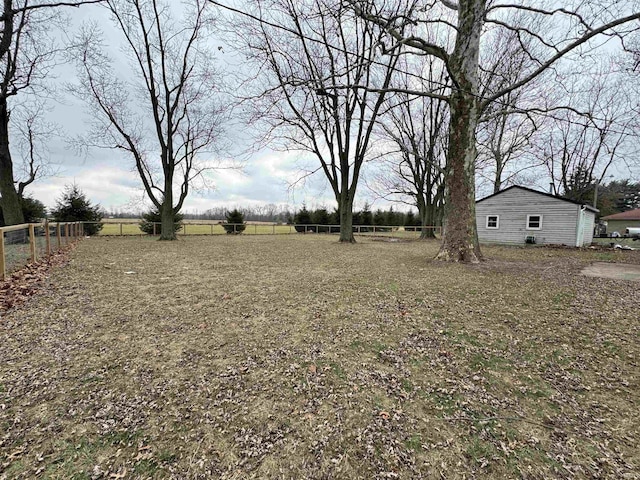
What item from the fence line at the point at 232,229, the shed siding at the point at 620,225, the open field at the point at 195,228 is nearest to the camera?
the open field at the point at 195,228

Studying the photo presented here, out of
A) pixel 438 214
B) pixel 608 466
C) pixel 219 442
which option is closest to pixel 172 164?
pixel 219 442

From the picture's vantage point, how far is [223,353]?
275 cm

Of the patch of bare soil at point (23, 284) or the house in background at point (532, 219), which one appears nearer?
the patch of bare soil at point (23, 284)

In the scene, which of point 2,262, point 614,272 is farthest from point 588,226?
point 2,262

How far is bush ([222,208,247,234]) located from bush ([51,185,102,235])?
873 centimetres

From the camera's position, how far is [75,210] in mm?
19203

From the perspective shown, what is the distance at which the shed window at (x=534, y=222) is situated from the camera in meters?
15.3

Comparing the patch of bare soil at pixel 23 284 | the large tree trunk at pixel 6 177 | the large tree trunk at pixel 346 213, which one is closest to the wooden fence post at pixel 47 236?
the patch of bare soil at pixel 23 284

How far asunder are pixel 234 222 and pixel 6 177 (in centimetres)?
1507

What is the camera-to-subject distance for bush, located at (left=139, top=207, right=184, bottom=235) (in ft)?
65.4

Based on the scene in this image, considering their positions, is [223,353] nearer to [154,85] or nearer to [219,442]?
[219,442]

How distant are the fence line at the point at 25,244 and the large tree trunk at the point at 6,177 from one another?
3415 mm

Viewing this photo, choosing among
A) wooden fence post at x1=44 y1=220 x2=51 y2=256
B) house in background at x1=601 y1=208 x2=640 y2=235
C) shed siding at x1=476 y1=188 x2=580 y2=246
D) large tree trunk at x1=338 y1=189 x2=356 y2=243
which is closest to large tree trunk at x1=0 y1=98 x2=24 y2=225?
wooden fence post at x1=44 y1=220 x2=51 y2=256

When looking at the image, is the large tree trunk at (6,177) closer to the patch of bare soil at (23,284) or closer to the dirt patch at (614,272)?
the patch of bare soil at (23,284)
